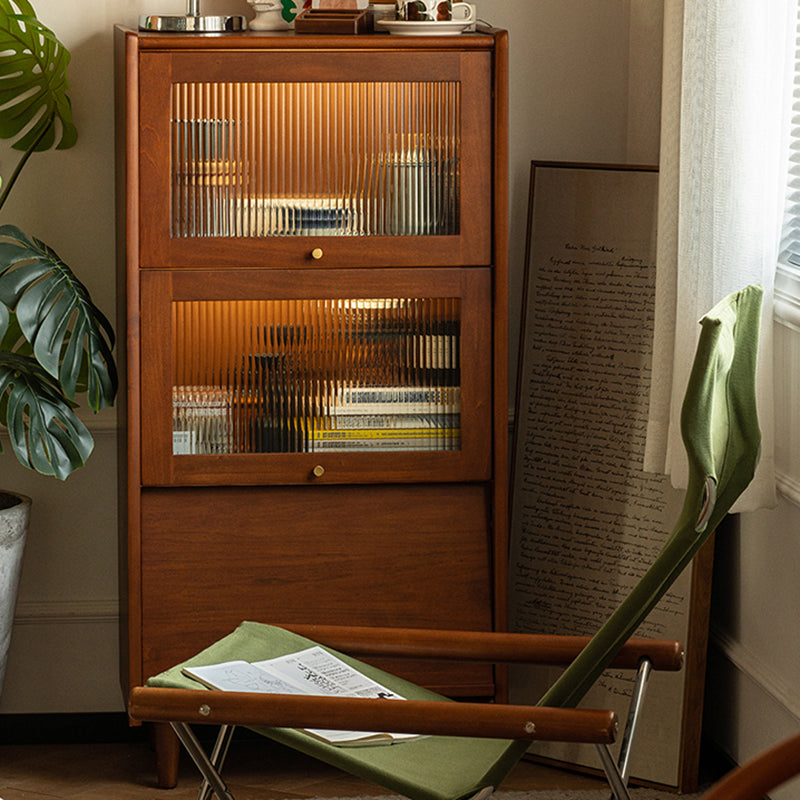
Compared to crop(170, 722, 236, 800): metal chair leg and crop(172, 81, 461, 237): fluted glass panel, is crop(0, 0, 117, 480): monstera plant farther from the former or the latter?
crop(170, 722, 236, 800): metal chair leg

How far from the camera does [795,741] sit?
0.95 m

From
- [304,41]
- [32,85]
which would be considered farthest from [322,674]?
[32,85]

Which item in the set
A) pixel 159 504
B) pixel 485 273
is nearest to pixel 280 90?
pixel 485 273

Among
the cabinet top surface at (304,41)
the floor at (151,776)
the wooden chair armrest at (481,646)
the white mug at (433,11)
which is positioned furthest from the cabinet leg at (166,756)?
the white mug at (433,11)

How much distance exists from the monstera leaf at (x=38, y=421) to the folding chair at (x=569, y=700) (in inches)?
31.6

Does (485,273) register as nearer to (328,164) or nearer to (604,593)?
(328,164)

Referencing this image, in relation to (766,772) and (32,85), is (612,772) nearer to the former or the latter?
(766,772)

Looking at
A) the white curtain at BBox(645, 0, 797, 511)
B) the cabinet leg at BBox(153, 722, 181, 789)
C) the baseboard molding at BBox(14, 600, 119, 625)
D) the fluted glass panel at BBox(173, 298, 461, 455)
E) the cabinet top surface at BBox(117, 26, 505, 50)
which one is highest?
the cabinet top surface at BBox(117, 26, 505, 50)

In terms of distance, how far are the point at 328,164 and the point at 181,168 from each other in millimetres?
306

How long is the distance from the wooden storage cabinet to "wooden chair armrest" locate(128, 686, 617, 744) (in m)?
0.89

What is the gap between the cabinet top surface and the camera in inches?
92.2

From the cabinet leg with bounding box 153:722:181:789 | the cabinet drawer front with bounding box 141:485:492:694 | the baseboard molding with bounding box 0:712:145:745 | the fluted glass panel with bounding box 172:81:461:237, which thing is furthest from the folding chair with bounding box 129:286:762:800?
the baseboard molding with bounding box 0:712:145:745

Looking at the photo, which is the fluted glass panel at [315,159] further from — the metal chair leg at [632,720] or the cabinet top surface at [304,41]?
the metal chair leg at [632,720]

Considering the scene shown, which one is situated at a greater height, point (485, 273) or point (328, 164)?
point (328, 164)
